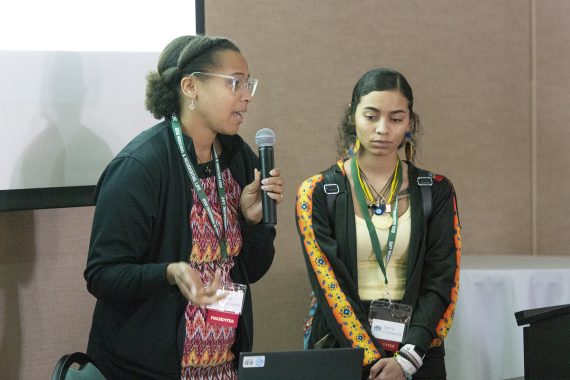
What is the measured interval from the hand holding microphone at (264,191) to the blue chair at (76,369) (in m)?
0.57

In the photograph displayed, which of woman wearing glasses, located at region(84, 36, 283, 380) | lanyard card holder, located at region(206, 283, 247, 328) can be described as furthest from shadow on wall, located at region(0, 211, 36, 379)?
lanyard card holder, located at region(206, 283, 247, 328)

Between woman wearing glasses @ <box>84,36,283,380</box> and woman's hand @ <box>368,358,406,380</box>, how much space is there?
1.56 ft

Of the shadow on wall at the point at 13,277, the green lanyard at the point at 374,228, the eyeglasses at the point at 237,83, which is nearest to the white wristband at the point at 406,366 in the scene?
the green lanyard at the point at 374,228

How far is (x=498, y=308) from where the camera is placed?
323 cm

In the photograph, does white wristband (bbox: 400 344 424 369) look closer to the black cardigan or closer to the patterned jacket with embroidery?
the patterned jacket with embroidery

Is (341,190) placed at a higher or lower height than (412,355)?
higher

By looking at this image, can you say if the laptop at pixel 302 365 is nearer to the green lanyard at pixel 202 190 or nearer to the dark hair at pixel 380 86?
the green lanyard at pixel 202 190

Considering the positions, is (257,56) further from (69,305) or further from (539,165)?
(539,165)

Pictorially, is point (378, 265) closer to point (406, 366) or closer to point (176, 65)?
point (406, 366)

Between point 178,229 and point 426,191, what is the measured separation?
3.19ft

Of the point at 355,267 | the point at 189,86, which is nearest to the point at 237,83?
the point at 189,86

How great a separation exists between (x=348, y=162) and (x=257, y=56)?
3.86 feet

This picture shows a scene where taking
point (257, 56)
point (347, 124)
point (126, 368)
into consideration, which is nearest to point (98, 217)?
point (126, 368)

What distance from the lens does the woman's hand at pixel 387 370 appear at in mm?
2285
